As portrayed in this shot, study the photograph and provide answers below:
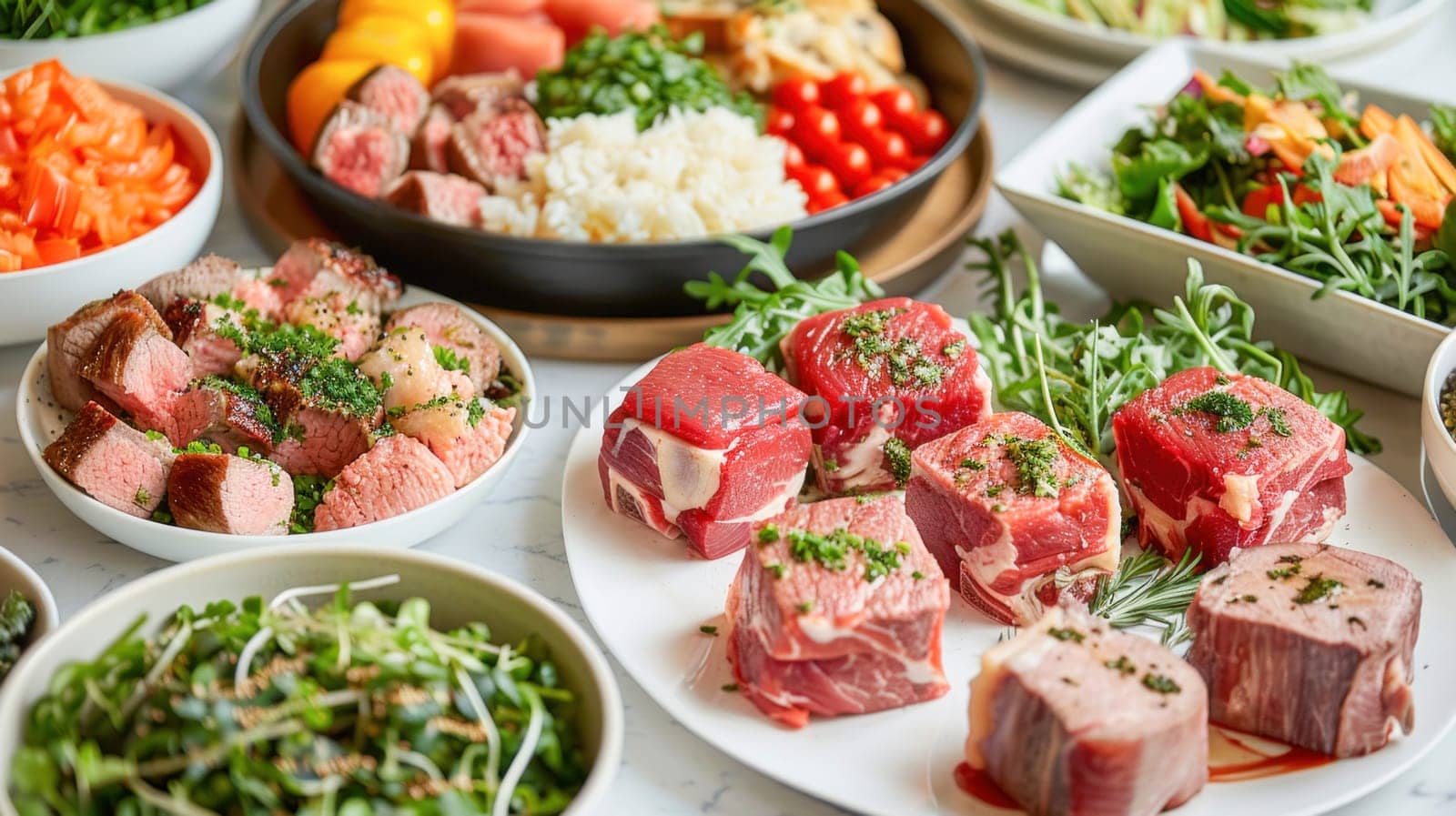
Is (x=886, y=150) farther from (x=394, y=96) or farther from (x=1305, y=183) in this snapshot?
(x=394, y=96)

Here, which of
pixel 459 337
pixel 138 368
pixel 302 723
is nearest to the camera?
pixel 302 723

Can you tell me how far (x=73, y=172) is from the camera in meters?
2.50

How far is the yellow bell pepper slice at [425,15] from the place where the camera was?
3.27 metres

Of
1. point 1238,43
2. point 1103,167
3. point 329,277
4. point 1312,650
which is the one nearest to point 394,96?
point 329,277

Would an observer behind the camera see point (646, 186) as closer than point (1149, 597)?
No

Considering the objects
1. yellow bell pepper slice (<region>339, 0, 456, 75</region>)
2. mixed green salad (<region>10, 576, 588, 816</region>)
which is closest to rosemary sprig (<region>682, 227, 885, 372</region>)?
mixed green salad (<region>10, 576, 588, 816</region>)

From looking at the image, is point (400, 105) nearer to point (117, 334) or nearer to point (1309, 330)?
point (117, 334)

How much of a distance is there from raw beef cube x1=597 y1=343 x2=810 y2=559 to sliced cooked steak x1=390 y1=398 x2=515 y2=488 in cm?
21

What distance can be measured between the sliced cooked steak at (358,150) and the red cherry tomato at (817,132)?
39.3 inches

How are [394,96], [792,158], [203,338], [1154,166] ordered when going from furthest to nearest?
[792,158]
[394,96]
[1154,166]
[203,338]

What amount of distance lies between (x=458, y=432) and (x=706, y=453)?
17.5 inches

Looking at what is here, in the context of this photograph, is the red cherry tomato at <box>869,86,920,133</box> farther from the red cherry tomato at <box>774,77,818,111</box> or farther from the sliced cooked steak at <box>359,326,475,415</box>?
the sliced cooked steak at <box>359,326,475,415</box>

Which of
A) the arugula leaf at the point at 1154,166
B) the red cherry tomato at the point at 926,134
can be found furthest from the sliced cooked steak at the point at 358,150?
the arugula leaf at the point at 1154,166

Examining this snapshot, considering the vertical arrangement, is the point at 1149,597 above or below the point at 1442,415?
below
